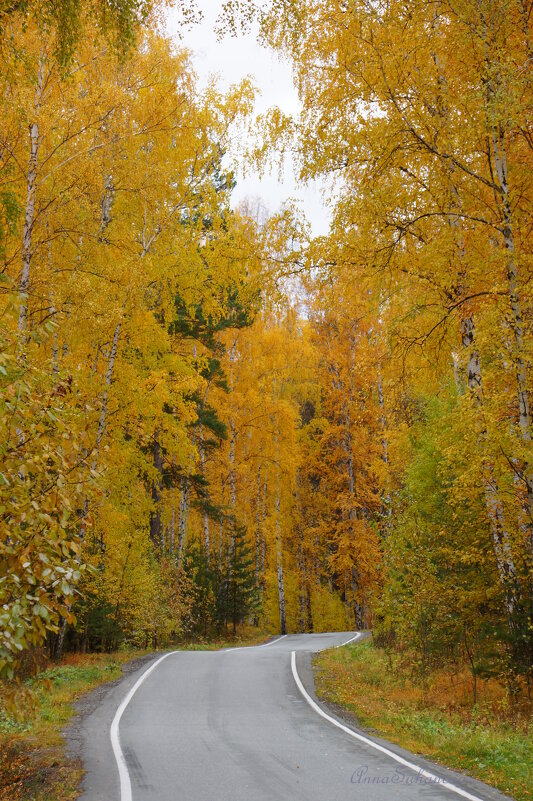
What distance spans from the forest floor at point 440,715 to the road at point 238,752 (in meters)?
0.44

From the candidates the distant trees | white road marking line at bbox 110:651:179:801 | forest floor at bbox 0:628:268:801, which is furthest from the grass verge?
the distant trees

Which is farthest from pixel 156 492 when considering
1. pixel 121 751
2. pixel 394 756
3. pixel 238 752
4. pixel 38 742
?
pixel 394 756

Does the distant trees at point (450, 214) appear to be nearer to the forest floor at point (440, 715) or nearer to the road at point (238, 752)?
the forest floor at point (440, 715)

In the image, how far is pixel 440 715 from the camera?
10664 mm

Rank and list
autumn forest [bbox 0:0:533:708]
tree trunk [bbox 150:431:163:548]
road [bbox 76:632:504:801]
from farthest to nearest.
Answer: tree trunk [bbox 150:431:163:548] < autumn forest [bbox 0:0:533:708] < road [bbox 76:632:504:801]

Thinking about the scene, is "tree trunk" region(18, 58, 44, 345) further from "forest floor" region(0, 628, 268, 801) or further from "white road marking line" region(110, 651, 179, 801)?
"white road marking line" region(110, 651, 179, 801)

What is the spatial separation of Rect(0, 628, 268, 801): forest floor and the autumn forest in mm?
429

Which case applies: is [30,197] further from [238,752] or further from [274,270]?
[238,752]

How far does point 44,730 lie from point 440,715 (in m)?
6.33

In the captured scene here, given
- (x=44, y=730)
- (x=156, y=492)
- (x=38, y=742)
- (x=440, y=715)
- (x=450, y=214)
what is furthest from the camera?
(x=156, y=492)

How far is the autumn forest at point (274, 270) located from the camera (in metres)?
7.28

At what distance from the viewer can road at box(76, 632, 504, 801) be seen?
647 cm

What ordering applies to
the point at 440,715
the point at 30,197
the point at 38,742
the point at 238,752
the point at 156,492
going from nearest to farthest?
the point at 238,752 → the point at 38,742 → the point at 440,715 → the point at 30,197 → the point at 156,492

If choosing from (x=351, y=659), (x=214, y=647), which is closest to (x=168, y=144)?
(x=351, y=659)
